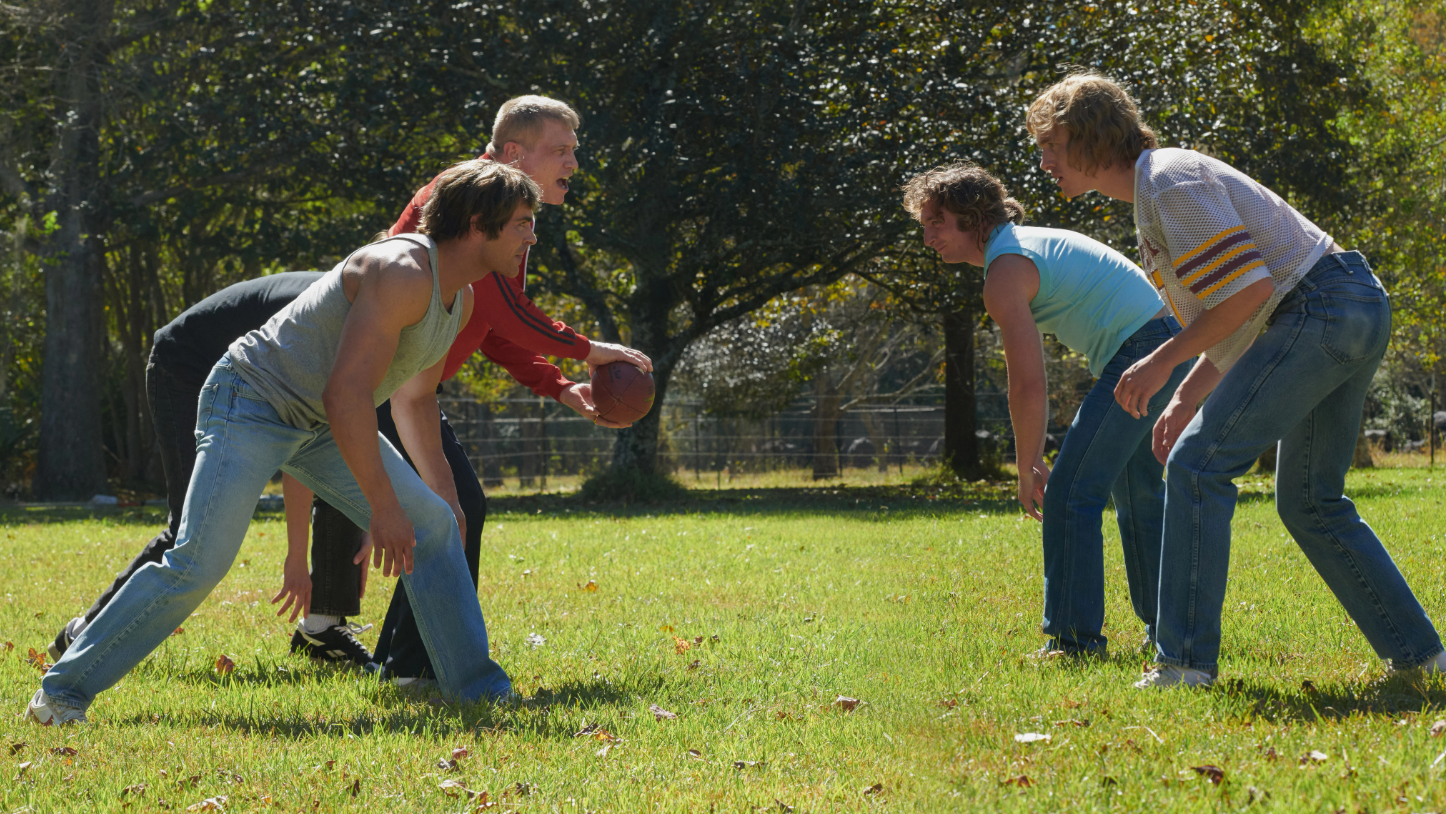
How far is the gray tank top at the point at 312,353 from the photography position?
3994mm

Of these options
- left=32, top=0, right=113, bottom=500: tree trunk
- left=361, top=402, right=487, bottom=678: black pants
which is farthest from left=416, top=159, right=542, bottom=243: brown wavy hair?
left=32, top=0, right=113, bottom=500: tree trunk

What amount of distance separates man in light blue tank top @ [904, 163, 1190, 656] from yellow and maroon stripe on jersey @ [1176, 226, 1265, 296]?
2.80 ft

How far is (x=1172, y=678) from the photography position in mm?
3922

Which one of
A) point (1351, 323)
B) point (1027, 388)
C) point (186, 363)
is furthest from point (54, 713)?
point (1351, 323)

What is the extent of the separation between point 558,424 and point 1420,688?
25.0 meters

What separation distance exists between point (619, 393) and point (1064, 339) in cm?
187

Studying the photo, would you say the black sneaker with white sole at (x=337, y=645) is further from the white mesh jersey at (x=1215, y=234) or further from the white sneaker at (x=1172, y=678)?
the white mesh jersey at (x=1215, y=234)

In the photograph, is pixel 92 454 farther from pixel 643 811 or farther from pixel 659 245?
pixel 643 811

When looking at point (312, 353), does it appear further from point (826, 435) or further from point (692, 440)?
point (826, 435)

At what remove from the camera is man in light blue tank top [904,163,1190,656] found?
454cm

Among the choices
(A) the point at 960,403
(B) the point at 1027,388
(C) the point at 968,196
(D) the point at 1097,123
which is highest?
(D) the point at 1097,123

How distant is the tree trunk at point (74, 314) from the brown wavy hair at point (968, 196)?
18976mm

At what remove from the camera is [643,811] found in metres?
2.94

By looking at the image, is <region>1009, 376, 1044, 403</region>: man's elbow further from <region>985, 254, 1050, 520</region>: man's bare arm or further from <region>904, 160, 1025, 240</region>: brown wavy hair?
<region>904, 160, 1025, 240</region>: brown wavy hair
